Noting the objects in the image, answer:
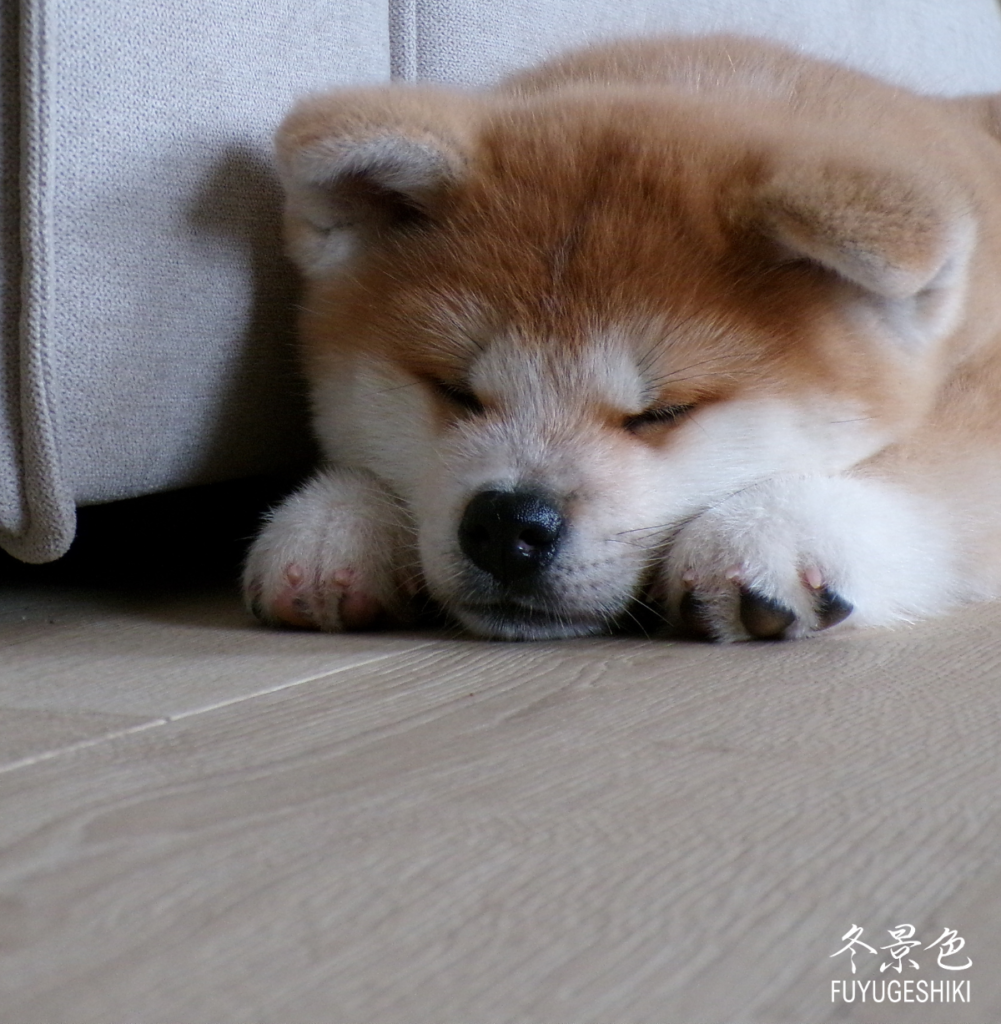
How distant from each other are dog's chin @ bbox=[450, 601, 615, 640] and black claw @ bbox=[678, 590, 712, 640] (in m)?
0.09

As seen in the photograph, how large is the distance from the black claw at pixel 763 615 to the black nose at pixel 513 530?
0.68ft

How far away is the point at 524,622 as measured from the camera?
55.7 inches

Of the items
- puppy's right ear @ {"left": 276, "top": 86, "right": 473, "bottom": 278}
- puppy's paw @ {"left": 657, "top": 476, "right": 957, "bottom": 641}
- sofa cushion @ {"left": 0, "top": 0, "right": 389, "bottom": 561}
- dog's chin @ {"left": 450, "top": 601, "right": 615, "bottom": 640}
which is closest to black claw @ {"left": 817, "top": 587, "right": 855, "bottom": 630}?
puppy's paw @ {"left": 657, "top": 476, "right": 957, "bottom": 641}

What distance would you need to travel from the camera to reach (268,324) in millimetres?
1732

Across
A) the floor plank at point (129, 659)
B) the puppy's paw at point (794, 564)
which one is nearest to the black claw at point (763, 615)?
the puppy's paw at point (794, 564)

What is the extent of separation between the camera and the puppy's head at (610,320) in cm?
134

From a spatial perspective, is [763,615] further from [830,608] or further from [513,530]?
[513,530]

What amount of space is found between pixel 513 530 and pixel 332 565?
0.80ft

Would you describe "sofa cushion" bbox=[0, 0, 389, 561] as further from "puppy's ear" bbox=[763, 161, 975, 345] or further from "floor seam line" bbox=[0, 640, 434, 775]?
"puppy's ear" bbox=[763, 161, 975, 345]

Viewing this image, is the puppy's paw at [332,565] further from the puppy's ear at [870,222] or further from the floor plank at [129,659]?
the puppy's ear at [870,222]

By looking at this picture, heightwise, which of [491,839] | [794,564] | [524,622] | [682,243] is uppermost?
[682,243]

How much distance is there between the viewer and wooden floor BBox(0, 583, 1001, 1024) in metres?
0.58

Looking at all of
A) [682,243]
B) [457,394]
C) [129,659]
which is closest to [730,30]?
[682,243]

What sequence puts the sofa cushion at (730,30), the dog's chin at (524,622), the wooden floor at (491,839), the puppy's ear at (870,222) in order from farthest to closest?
the sofa cushion at (730,30), the dog's chin at (524,622), the puppy's ear at (870,222), the wooden floor at (491,839)
